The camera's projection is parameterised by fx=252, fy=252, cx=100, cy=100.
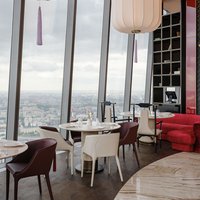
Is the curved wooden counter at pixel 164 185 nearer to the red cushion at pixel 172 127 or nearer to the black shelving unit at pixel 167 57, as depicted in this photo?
the red cushion at pixel 172 127

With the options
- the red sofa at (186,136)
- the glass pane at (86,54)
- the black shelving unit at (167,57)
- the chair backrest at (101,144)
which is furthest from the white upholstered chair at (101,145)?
the black shelving unit at (167,57)

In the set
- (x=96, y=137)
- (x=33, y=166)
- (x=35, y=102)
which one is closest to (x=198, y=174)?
(x=96, y=137)

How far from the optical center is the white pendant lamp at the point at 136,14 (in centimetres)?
364

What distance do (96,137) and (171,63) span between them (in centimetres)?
548

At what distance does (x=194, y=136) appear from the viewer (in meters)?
5.84

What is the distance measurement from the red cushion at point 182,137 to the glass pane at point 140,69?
109 inches

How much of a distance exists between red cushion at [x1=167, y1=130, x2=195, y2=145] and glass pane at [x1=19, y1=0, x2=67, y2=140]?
9.40 feet

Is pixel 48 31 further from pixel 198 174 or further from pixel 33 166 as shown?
pixel 198 174

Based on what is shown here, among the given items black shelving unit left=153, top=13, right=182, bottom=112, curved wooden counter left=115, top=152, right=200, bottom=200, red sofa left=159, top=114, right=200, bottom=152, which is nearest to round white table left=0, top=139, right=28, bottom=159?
curved wooden counter left=115, top=152, right=200, bottom=200

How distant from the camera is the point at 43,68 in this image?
5547 mm

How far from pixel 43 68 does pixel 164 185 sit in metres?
3.97

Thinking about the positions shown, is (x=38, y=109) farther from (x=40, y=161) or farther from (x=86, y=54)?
(x=40, y=161)

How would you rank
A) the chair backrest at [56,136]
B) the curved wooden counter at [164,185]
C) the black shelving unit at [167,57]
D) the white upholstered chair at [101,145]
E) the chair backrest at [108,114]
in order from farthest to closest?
the black shelving unit at [167,57], the chair backrest at [108,114], the chair backrest at [56,136], the white upholstered chair at [101,145], the curved wooden counter at [164,185]

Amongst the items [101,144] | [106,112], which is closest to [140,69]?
[106,112]
